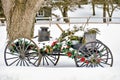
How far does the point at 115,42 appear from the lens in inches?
620

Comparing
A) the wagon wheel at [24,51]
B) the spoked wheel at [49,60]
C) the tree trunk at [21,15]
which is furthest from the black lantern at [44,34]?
the tree trunk at [21,15]

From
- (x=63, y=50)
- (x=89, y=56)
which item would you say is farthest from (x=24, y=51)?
(x=89, y=56)

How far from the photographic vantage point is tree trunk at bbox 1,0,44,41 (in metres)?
9.76

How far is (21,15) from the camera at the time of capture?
32.5ft

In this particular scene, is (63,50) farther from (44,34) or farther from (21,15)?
(21,15)

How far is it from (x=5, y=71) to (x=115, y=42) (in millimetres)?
9083

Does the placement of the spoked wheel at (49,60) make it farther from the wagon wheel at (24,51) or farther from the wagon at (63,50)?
the wagon wheel at (24,51)

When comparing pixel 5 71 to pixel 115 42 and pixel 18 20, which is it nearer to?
pixel 18 20

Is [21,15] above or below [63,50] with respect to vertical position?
above

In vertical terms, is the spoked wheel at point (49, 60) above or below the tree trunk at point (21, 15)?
below

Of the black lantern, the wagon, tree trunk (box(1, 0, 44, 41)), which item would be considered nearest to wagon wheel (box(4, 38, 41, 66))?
the wagon

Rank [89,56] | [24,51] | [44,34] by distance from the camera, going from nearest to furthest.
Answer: [89,56] < [24,51] < [44,34]

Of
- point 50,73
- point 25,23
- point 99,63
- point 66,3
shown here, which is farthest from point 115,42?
point 66,3

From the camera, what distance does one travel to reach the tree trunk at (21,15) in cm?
976
